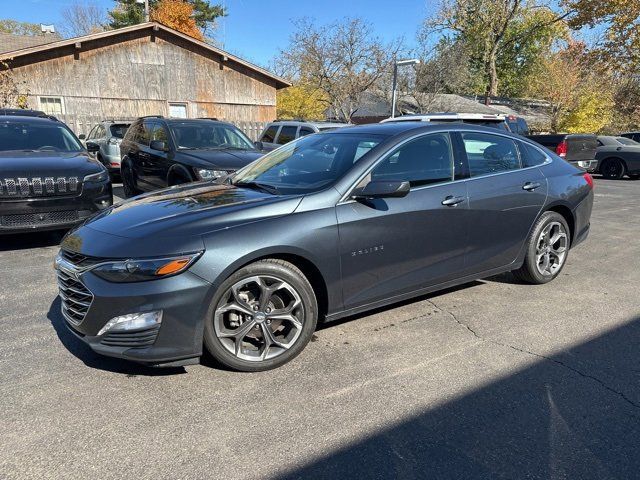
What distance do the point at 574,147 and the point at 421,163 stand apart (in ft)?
39.3

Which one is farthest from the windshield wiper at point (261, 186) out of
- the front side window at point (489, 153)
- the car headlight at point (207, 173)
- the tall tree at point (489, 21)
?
the tall tree at point (489, 21)

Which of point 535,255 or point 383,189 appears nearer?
point 383,189

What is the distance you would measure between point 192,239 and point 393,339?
1.74 meters

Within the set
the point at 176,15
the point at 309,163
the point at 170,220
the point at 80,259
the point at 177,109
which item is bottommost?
the point at 80,259

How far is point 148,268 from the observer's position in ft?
9.20

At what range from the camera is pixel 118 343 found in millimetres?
2855

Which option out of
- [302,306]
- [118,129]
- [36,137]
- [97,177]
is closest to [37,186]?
[97,177]

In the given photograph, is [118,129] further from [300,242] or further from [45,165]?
[300,242]

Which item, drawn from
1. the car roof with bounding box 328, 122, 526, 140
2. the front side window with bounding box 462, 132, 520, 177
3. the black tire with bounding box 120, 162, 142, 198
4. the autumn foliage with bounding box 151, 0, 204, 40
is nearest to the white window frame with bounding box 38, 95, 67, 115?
the black tire with bounding box 120, 162, 142, 198

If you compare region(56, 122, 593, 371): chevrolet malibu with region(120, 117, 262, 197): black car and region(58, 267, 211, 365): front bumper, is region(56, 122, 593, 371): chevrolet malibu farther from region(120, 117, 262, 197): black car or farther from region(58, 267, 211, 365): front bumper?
region(120, 117, 262, 197): black car

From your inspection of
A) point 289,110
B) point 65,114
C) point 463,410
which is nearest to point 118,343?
point 463,410

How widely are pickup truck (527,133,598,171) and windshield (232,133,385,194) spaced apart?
11.2 metres

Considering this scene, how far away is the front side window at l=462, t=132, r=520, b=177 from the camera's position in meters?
4.23

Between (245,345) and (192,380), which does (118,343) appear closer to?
(192,380)
